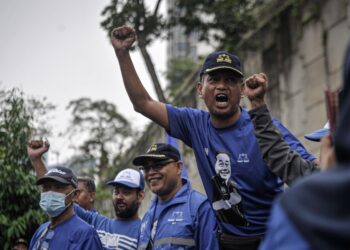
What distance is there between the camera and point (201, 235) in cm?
508

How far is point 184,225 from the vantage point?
518cm

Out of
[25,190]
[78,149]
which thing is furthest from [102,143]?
[25,190]

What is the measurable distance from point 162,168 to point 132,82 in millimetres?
1792

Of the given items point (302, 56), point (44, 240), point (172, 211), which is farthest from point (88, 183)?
point (302, 56)

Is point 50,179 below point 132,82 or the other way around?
below

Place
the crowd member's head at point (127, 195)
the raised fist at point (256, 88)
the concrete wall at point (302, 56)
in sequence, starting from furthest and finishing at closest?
the concrete wall at point (302, 56) < the crowd member's head at point (127, 195) < the raised fist at point (256, 88)

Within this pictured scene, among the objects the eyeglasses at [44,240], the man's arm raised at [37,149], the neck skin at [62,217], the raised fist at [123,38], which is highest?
the raised fist at [123,38]

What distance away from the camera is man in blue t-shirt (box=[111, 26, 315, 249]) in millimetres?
4074

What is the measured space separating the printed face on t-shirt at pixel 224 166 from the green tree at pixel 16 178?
3.83m

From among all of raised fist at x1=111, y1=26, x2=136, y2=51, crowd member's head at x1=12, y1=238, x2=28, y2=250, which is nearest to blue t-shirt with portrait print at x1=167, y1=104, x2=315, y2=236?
raised fist at x1=111, y1=26, x2=136, y2=51

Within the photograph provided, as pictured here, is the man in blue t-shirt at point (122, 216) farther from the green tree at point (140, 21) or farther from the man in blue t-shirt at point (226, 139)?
the green tree at point (140, 21)

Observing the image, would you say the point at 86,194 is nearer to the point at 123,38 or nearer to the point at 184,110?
the point at 184,110

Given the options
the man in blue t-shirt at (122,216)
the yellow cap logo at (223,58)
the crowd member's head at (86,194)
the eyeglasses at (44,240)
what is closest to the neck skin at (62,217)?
the eyeglasses at (44,240)

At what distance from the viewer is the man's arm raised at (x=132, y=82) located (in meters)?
4.11
